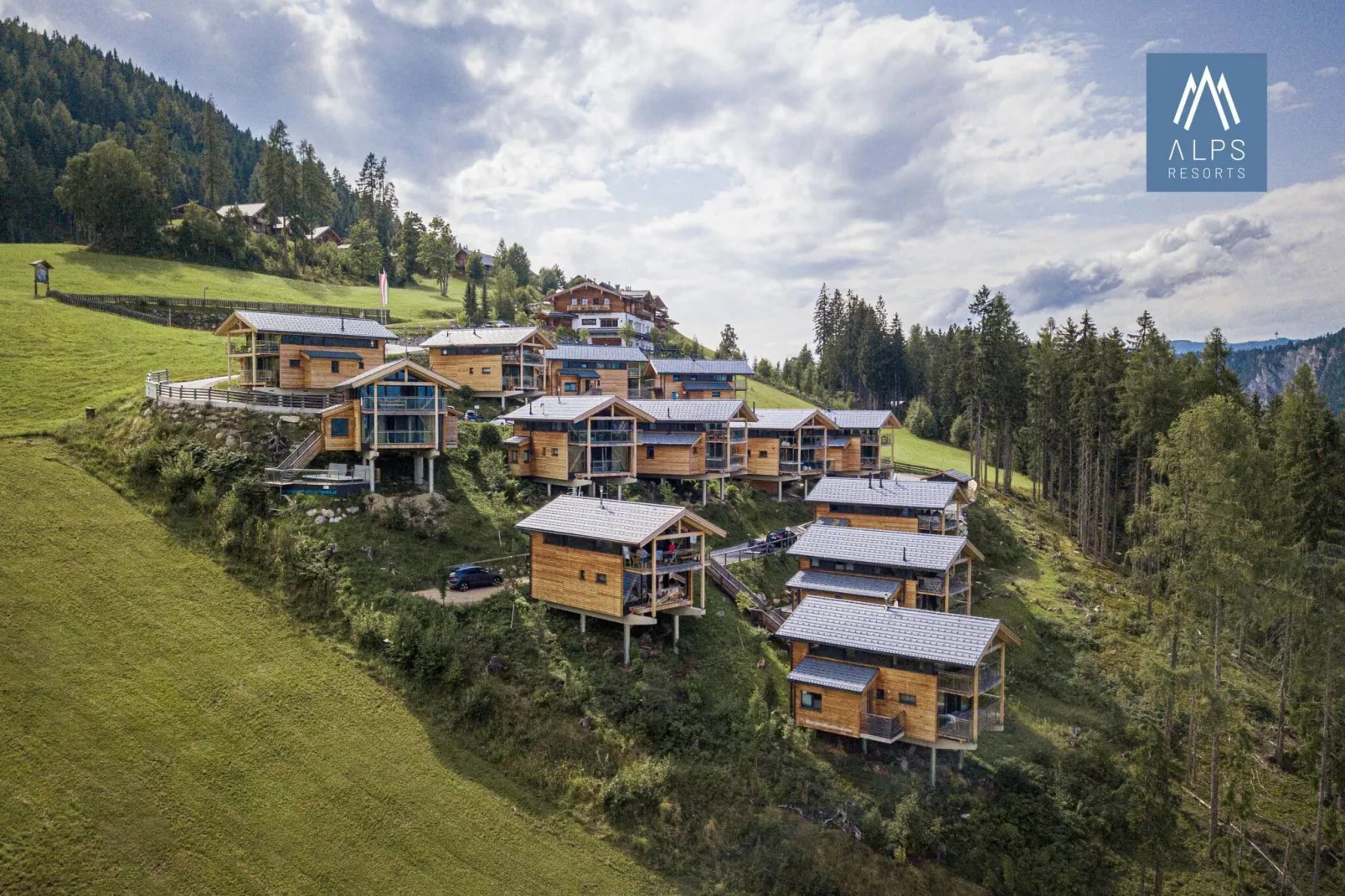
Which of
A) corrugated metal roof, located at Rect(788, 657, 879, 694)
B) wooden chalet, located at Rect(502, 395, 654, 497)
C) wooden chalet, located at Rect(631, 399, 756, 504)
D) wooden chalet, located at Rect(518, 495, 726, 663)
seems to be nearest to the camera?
corrugated metal roof, located at Rect(788, 657, 879, 694)

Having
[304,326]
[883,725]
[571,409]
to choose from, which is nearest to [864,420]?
[571,409]

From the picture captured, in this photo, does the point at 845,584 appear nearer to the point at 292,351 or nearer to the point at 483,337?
the point at 483,337

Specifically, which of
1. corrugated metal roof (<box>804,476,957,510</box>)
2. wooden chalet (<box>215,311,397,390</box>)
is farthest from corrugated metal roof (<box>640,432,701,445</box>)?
wooden chalet (<box>215,311,397,390</box>)

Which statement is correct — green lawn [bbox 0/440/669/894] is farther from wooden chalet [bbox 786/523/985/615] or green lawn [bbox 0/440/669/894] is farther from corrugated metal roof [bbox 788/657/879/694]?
wooden chalet [bbox 786/523/985/615]

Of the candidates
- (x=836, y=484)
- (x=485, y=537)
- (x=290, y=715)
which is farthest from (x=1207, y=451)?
(x=290, y=715)

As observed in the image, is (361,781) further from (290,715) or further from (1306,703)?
(1306,703)

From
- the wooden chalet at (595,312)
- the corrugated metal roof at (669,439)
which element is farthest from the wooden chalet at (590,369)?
the wooden chalet at (595,312)
